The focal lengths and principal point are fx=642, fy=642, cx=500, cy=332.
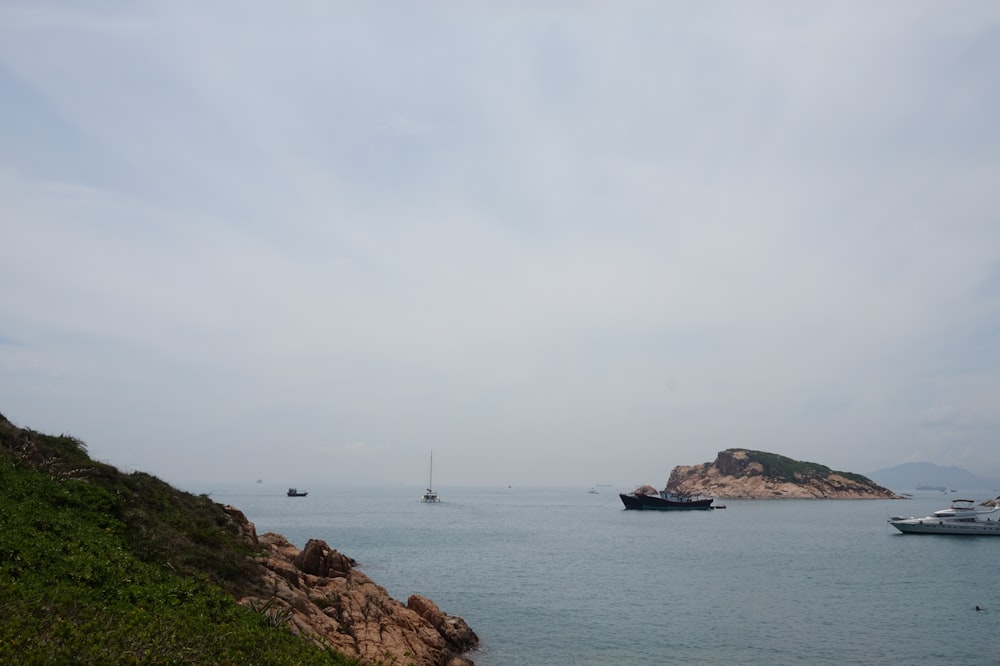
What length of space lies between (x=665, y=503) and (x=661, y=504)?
3.63ft

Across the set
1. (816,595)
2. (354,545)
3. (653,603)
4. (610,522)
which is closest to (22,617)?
(653,603)

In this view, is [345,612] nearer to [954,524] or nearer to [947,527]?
[947,527]

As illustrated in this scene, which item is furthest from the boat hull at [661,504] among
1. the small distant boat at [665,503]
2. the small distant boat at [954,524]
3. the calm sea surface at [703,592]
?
the calm sea surface at [703,592]

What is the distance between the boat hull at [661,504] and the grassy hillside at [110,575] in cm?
14041

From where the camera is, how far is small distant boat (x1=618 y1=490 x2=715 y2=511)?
155 metres

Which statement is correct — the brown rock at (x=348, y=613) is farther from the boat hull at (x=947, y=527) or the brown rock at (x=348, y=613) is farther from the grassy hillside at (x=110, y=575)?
the boat hull at (x=947, y=527)


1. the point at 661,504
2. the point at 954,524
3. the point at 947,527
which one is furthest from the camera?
the point at 661,504

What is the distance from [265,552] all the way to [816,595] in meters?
38.5

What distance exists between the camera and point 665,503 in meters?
156

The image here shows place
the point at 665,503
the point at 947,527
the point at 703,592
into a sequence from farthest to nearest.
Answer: the point at 665,503, the point at 947,527, the point at 703,592

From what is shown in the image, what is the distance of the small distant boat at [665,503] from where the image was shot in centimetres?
15488

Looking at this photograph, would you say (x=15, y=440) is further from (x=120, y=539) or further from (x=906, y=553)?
(x=906, y=553)

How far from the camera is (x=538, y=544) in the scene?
80.8 m

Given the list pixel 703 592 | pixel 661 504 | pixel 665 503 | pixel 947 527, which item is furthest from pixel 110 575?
pixel 661 504
